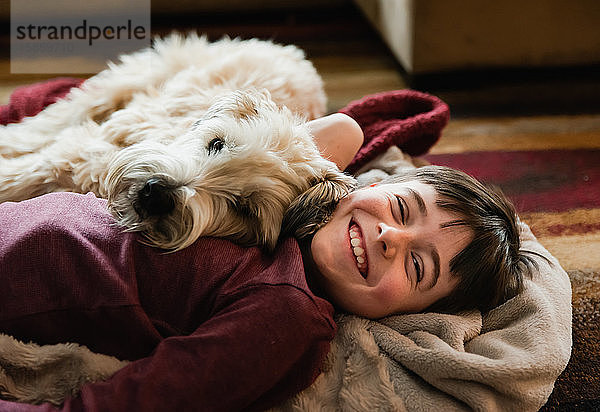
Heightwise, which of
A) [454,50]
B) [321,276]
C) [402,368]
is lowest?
[402,368]

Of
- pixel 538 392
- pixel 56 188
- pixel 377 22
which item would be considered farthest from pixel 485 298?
pixel 377 22

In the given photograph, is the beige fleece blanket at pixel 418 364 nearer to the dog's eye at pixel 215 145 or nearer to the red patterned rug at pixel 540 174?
the dog's eye at pixel 215 145

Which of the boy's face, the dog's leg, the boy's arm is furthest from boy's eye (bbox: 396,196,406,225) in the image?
the dog's leg

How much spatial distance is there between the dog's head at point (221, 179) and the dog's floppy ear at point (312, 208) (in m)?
0.02

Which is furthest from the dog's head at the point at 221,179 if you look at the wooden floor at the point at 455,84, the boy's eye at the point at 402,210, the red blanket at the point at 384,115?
the wooden floor at the point at 455,84

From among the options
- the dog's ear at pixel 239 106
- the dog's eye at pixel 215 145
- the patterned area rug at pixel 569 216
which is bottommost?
the patterned area rug at pixel 569 216

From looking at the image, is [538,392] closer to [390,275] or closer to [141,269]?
[390,275]

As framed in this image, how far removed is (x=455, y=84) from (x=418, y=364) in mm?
1688

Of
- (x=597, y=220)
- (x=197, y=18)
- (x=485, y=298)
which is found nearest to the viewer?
(x=485, y=298)

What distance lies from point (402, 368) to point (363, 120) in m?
0.81

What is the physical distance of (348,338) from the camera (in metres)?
1.11

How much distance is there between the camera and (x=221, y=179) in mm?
1044

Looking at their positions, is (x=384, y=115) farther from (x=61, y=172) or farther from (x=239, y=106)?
(x=61, y=172)

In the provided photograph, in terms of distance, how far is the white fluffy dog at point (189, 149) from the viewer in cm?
104
